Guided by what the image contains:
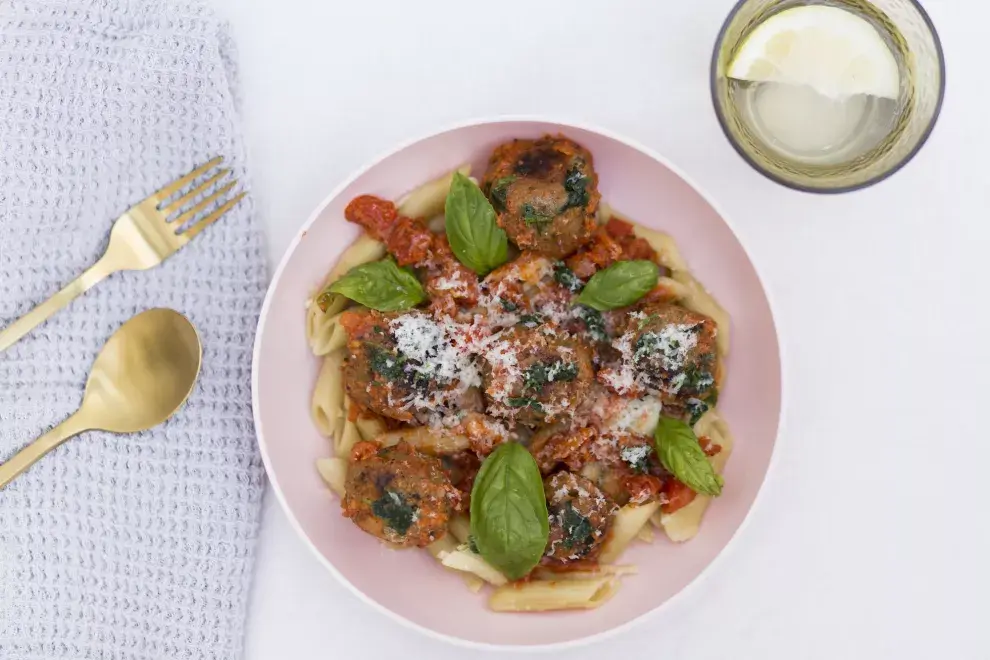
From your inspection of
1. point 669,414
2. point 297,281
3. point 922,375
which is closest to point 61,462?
point 297,281

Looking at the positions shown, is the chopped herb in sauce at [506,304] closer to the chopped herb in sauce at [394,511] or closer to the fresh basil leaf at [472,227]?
the fresh basil leaf at [472,227]

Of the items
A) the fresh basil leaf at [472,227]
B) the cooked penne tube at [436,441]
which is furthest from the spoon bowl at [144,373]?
the fresh basil leaf at [472,227]

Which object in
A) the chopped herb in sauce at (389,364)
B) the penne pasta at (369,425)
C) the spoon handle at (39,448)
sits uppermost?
the chopped herb in sauce at (389,364)

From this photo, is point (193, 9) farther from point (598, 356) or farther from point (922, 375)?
point (922, 375)

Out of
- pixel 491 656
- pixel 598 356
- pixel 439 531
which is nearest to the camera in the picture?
pixel 439 531

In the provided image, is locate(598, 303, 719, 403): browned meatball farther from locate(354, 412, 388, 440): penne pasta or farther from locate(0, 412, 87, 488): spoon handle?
locate(0, 412, 87, 488): spoon handle

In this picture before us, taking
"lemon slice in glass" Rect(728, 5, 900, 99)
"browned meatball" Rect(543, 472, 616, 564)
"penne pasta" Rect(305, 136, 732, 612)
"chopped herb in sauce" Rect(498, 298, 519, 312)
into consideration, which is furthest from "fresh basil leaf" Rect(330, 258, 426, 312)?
"lemon slice in glass" Rect(728, 5, 900, 99)

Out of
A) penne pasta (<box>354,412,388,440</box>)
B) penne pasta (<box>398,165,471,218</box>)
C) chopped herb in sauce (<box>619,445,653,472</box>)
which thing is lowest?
penne pasta (<box>354,412,388,440</box>)
